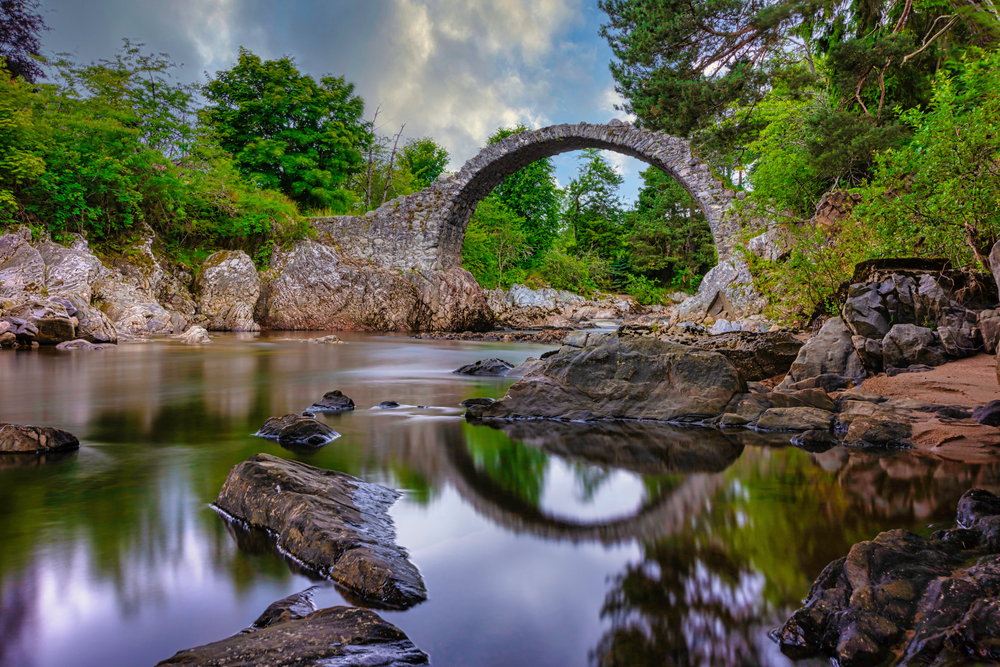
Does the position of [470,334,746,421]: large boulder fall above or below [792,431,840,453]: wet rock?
above

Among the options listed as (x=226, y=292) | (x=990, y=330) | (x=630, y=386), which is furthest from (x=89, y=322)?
(x=990, y=330)

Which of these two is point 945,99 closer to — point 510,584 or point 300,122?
point 510,584

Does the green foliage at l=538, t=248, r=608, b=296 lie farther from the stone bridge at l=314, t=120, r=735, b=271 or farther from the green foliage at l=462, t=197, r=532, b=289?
the stone bridge at l=314, t=120, r=735, b=271

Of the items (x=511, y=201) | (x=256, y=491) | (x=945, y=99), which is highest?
(x=511, y=201)

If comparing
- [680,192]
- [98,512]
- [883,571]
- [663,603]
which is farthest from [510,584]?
[680,192]

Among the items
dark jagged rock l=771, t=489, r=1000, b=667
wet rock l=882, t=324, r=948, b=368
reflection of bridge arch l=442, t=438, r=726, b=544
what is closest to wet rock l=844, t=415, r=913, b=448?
reflection of bridge arch l=442, t=438, r=726, b=544

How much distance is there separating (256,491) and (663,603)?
1.48 m

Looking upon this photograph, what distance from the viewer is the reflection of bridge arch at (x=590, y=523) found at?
209cm

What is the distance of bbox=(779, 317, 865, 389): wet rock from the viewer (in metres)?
4.84

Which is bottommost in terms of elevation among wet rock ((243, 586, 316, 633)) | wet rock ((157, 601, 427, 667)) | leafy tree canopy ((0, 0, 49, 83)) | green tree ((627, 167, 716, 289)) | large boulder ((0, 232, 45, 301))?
wet rock ((243, 586, 316, 633))

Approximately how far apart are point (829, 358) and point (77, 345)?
413 inches

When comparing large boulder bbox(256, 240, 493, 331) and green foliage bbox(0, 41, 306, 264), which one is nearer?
green foliage bbox(0, 41, 306, 264)

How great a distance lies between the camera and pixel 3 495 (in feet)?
7.49

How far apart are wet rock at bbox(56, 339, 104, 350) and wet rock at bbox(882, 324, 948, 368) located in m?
10.5
